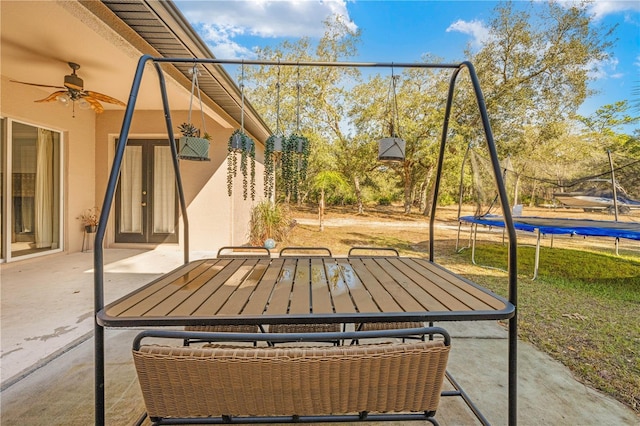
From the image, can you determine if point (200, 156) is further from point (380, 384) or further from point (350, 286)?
point (380, 384)

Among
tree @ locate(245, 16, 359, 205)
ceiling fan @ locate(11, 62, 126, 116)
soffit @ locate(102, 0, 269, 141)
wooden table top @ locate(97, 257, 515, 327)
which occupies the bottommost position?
wooden table top @ locate(97, 257, 515, 327)

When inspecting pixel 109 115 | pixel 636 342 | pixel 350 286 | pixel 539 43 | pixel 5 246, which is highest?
pixel 539 43

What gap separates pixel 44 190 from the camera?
5066 millimetres

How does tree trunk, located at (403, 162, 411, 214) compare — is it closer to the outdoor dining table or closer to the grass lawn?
the grass lawn

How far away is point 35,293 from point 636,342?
558 centimetres

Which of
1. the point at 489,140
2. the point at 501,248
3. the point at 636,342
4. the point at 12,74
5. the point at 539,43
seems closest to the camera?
the point at 489,140

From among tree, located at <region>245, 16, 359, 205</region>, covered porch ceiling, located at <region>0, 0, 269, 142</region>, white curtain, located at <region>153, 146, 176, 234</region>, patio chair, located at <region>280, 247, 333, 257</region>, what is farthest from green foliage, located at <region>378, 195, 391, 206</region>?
covered porch ceiling, located at <region>0, 0, 269, 142</region>

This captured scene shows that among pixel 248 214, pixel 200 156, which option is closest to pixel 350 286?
pixel 200 156

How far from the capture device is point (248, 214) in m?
7.44

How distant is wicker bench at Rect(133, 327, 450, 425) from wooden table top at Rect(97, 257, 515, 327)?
17 centimetres

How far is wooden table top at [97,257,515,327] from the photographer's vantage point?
1.13 m

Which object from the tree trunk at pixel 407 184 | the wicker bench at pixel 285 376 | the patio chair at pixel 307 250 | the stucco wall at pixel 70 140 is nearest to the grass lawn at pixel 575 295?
the patio chair at pixel 307 250

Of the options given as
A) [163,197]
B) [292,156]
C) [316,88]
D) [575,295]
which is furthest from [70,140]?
[316,88]

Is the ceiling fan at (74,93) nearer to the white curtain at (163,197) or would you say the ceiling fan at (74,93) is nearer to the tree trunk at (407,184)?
the white curtain at (163,197)
